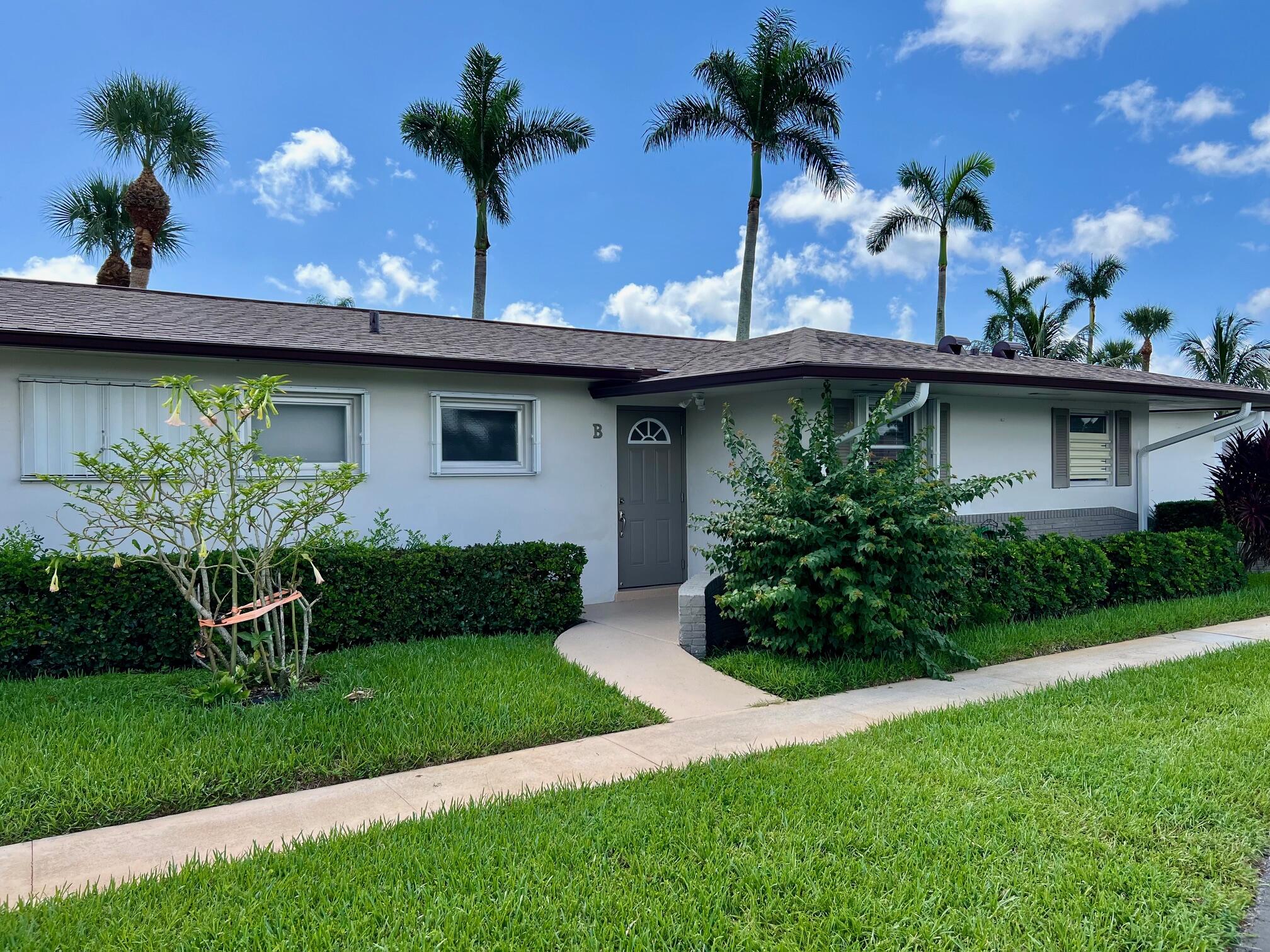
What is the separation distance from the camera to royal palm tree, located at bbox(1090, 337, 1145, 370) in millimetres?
33188

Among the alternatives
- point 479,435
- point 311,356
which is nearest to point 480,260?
point 479,435

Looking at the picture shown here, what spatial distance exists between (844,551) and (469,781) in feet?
12.2

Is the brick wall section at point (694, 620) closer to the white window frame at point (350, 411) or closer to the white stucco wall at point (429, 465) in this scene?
the white stucco wall at point (429, 465)

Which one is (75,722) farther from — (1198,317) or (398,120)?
(1198,317)

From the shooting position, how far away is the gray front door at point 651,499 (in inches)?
406

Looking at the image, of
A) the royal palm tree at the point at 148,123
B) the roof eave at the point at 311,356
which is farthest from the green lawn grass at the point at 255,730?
the royal palm tree at the point at 148,123

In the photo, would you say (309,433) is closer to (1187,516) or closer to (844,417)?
(844,417)

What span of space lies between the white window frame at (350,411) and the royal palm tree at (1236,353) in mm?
30408

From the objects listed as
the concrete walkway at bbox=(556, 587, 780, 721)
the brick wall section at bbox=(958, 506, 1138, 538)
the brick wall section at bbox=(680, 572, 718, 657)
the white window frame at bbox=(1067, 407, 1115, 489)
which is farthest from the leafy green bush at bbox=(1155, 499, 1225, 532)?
the brick wall section at bbox=(680, 572, 718, 657)

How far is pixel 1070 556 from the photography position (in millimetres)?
9000

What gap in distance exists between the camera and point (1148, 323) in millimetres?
32625

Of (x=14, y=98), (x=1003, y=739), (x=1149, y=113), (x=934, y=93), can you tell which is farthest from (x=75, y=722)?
(x=1149, y=113)

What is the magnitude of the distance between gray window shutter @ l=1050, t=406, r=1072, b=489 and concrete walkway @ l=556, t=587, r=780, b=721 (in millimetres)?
6294

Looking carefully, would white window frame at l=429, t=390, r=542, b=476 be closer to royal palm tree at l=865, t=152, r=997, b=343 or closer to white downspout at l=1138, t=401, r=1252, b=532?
white downspout at l=1138, t=401, r=1252, b=532
